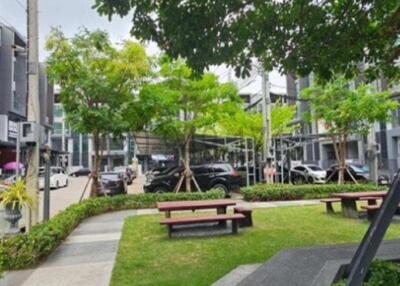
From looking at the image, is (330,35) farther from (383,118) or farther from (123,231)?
(383,118)

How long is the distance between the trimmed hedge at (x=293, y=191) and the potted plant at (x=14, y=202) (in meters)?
9.69

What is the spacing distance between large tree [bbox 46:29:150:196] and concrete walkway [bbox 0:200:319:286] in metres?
4.29

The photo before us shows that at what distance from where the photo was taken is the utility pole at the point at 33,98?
8648mm

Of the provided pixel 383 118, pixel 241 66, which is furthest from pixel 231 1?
pixel 383 118

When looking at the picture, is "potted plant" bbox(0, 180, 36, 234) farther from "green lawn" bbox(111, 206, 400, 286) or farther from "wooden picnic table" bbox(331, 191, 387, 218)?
"wooden picnic table" bbox(331, 191, 387, 218)

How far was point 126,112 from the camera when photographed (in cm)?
1466

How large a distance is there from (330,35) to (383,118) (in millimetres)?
13946

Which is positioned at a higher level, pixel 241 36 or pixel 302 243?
pixel 241 36

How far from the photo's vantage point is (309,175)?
28.4 meters

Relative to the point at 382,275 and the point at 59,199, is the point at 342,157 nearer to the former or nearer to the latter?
the point at 59,199

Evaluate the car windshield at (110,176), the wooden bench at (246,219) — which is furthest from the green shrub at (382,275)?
the car windshield at (110,176)

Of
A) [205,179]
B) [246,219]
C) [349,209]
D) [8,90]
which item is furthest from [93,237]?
[8,90]

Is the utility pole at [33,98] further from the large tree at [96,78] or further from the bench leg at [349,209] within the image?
the bench leg at [349,209]

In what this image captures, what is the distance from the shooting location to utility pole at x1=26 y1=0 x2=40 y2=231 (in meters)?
8.65
